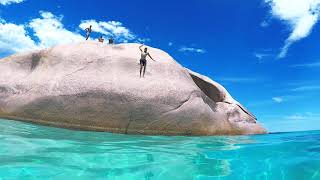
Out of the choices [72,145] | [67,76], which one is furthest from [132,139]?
[67,76]

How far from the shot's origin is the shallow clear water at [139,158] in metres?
7.93

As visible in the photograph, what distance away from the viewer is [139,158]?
9.27m

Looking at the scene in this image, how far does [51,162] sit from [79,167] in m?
0.68

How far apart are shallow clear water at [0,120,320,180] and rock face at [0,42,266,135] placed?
105 cm

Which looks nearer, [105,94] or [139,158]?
[139,158]

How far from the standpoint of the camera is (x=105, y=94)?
13.4m

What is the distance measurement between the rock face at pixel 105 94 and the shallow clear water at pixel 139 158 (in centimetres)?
105

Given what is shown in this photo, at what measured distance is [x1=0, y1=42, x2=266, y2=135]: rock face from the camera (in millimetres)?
13336

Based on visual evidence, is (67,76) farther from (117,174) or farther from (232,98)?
(232,98)

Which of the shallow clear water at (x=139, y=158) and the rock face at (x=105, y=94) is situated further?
the rock face at (x=105, y=94)

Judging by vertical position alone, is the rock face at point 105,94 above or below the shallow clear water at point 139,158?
above

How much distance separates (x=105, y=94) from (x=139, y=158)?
15.2ft

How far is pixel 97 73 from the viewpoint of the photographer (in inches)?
554

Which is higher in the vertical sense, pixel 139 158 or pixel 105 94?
pixel 105 94
